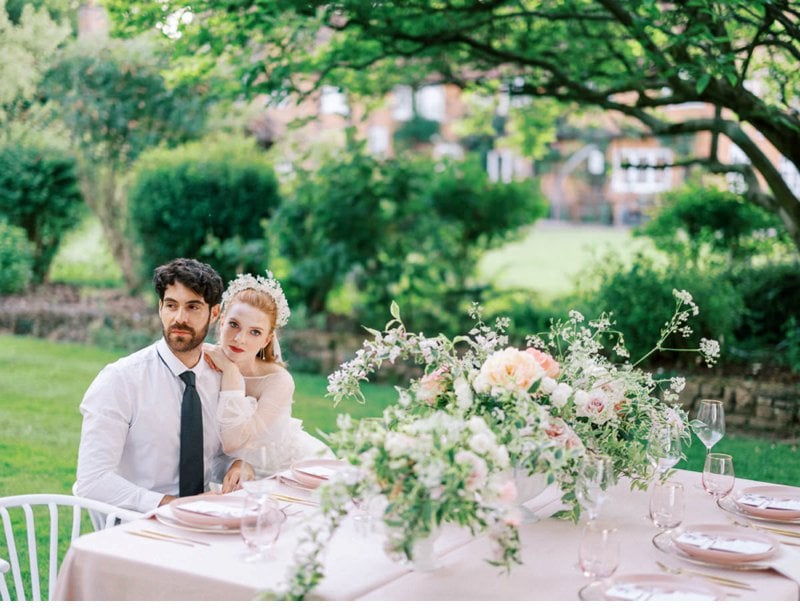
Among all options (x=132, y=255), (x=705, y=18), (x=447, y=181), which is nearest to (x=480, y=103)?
(x=447, y=181)

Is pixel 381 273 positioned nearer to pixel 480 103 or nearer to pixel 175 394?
pixel 480 103

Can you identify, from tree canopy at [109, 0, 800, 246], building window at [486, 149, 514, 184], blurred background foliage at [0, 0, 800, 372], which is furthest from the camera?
building window at [486, 149, 514, 184]

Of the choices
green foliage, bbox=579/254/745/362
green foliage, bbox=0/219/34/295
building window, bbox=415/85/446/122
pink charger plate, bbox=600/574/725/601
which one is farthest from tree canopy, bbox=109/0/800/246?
building window, bbox=415/85/446/122

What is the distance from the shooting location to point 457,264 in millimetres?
9984

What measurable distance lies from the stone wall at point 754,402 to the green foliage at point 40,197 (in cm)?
A: 682

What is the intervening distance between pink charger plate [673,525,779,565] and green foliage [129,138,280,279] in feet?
25.4

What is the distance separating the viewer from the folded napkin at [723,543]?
2.64 meters

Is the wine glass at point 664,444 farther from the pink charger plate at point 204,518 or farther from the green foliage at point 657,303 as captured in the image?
the green foliage at point 657,303

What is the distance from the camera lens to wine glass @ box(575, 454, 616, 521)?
8.56 ft

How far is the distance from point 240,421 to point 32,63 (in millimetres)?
7545

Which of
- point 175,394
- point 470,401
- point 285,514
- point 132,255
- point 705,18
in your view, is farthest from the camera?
point 132,255

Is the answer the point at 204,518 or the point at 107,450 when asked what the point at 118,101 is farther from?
the point at 204,518

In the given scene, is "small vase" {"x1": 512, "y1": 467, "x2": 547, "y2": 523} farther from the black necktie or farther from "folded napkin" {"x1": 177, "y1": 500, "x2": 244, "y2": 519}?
the black necktie

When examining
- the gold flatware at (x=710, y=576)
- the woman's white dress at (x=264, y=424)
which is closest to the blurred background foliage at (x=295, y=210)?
the woman's white dress at (x=264, y=424)
